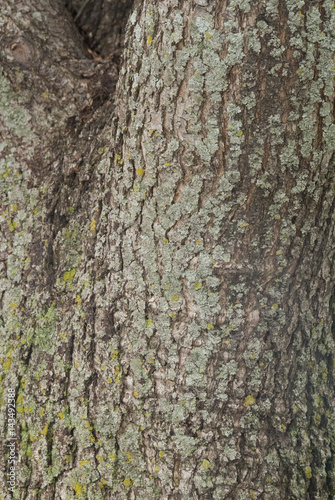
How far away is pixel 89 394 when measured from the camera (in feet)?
5.00

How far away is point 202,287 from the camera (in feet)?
4.63

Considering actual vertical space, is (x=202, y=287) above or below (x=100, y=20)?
below

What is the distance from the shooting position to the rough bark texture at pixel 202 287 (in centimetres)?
131

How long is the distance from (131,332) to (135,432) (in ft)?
1.10

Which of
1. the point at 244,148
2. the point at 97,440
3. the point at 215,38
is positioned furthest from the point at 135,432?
the point at 215,38

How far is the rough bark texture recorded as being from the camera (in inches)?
51.4

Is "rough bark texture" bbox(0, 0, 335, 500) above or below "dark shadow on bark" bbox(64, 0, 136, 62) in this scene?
below

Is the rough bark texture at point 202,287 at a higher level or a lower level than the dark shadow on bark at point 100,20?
lower

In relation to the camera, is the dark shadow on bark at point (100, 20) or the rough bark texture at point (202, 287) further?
the dark shadow on bark at point (100, 20)

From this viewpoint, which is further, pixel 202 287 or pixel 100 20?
pixel 100 20

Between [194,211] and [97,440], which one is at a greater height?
[194,211]

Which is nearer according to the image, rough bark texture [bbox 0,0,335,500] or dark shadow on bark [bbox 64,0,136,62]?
rough bark texture [bbox 0,0,335,500]

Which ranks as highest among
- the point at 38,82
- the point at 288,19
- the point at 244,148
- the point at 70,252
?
the point at 38,82

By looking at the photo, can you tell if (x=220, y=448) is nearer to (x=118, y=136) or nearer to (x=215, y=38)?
(x=118, y=136)
